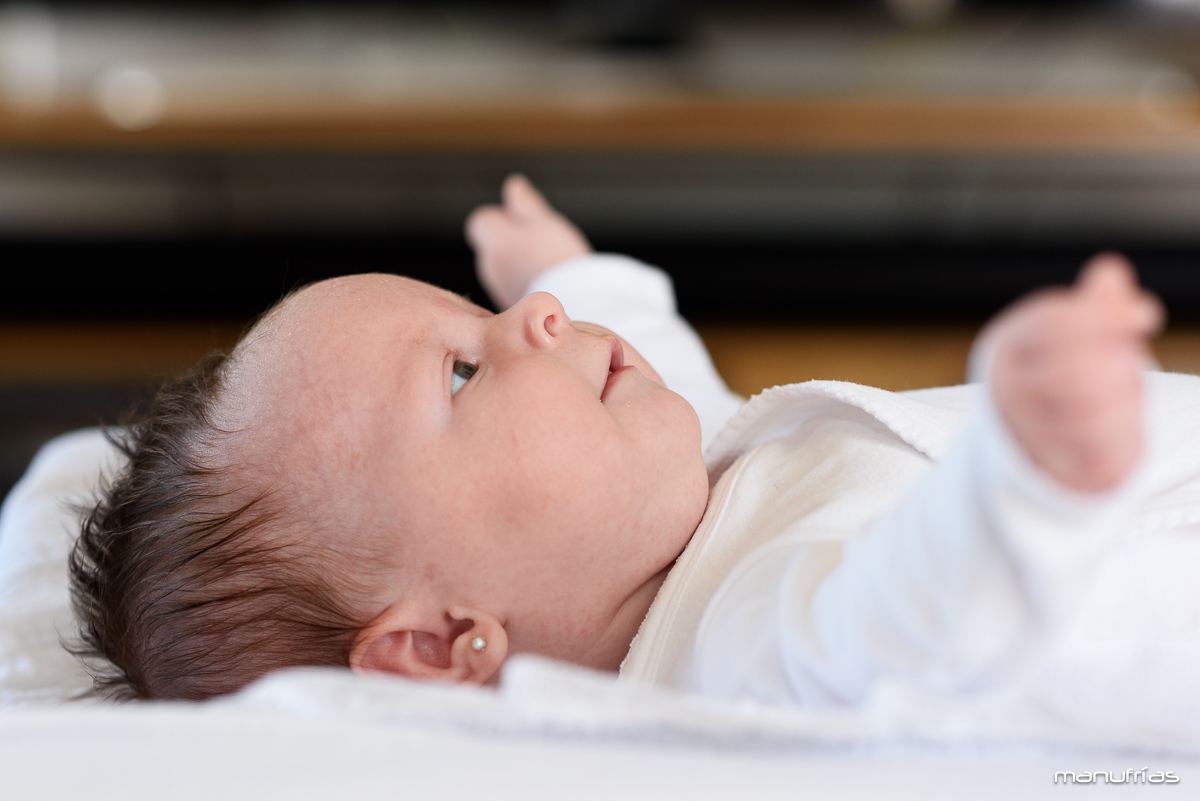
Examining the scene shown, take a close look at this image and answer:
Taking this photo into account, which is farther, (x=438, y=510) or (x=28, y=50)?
(x=28, y=50)

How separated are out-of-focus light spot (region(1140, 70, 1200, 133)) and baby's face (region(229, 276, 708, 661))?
166cm

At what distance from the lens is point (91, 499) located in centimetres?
85

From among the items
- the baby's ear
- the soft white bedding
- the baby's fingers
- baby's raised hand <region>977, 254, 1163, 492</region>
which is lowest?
the soft white bedding

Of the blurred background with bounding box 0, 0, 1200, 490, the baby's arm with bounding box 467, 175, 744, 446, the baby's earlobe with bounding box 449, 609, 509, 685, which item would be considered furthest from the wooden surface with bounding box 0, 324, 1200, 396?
the baby's earlobe with bounding box 449, 609, 509, 685

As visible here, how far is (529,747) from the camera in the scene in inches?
15.6

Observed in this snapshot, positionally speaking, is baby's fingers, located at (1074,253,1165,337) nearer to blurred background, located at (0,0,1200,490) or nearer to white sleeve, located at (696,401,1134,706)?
white sleeve, located at (696,401,1134,706)

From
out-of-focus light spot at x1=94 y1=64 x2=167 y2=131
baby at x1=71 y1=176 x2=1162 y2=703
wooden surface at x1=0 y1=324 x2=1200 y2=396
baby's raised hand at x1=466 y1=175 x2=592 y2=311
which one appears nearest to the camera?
baby at x1=71 y1=176 x2=1162 y2=703

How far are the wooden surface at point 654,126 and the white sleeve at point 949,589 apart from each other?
1465 mm

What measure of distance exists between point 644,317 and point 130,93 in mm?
1724

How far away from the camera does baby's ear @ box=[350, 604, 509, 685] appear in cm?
58

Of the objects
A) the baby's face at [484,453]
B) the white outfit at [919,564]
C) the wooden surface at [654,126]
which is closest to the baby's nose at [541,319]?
the baby's face at [484,453]

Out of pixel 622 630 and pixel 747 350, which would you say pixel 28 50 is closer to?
pixel 747 350

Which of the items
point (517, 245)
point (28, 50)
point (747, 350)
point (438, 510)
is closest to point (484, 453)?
point (438, 510)

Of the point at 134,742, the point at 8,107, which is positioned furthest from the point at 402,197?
the point at 134,742
